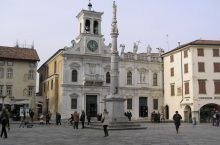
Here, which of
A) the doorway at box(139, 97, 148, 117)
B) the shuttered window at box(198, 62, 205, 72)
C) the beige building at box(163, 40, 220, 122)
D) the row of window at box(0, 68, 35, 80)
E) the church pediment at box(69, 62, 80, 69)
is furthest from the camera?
the doorway at box(139, 97, 148, 117)

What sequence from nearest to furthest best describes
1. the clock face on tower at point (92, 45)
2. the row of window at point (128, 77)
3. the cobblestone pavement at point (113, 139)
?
the cobblestone pavement at point (113, 139) → the row of window at point (128, 77) → the clock face on tower at point (92, 45)

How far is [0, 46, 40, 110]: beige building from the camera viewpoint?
1853 inches

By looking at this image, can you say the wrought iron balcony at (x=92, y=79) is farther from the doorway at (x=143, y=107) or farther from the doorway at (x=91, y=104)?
the doorway at (x=143, y=107)

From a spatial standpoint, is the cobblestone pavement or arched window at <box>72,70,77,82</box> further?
arched window at <box>72,70,77,82</box>

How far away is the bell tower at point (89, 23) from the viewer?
47531 millimetres

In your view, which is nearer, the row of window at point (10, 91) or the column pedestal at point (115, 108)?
the column pedestal at point (115, 108)

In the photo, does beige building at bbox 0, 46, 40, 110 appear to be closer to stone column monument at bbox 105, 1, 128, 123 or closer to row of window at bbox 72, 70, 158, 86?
row of window at bbox 72, 70, 158, 86

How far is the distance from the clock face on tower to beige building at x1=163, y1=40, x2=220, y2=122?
12.0 meters

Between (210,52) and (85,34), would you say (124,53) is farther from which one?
(210,52)

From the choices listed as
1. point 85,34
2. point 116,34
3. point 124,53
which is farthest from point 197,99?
point 116,34

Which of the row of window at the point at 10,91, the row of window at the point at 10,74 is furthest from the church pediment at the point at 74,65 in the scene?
the row of window at the point at 10,91

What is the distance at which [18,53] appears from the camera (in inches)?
1930

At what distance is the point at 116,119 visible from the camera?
26.2 meters

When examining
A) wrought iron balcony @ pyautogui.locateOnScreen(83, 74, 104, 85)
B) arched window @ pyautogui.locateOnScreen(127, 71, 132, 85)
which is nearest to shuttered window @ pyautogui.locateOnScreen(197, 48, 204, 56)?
arched window @ pyautogui.locateOnScreen(127, 71, 132, 85)
